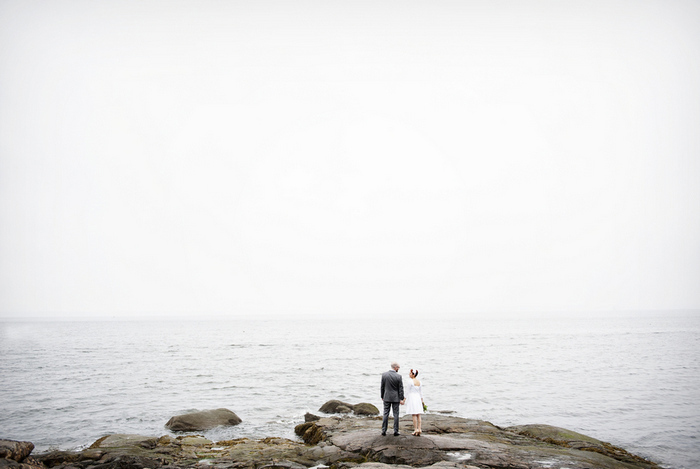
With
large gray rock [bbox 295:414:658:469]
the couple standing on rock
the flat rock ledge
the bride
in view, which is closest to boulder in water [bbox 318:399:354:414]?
large gray rock [bbox 295:414:658:469]

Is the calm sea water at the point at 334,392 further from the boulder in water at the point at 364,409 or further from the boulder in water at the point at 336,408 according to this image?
the boulder in water at the point at 364,409

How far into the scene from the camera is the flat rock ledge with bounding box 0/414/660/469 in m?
14.9

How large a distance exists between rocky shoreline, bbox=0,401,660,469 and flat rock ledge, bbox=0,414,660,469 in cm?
3

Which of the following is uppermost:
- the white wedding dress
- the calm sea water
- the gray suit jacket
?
the gray suit jacket

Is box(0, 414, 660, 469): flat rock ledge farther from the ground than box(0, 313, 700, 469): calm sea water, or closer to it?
farther from the ground

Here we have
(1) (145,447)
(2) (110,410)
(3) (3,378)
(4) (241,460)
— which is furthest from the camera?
(3) (3,378)

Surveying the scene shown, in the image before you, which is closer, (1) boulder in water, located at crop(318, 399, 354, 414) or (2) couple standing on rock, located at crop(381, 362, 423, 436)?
(2) couple standing on rock, located at crop(381, 362, 423, 436)

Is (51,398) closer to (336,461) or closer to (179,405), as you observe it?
(179,405)

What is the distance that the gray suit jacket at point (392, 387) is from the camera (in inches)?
632

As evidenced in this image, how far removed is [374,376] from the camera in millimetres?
43062

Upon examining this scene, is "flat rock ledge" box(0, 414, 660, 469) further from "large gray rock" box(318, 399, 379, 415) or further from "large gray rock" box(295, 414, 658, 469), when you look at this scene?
"large gray rock" box(318, 399, 379, 415)

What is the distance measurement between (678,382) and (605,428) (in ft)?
70.1

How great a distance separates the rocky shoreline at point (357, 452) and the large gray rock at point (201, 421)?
9.19 ft

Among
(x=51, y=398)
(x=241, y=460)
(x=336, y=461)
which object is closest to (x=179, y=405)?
(x=51, y=398)
